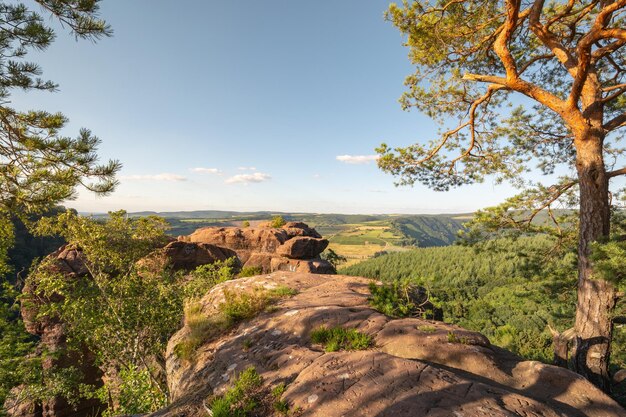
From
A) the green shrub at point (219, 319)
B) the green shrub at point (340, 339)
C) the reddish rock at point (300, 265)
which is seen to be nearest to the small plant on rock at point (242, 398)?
the green shrub at point (340, 339)

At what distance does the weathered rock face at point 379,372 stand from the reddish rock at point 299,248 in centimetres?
2284

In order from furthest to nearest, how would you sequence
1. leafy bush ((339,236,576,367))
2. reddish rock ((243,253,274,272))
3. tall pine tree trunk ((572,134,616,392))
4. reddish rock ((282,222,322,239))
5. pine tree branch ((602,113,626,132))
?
reddish rock ((282,222,322,239)) < reddish rock ((243,253,274,272)) < leafy bush ((339,236,576,367)) < pine tree branch ((602,113,626,132)) < tall pine tree trunk ((572,134,616,392))

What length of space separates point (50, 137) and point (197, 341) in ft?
19.5

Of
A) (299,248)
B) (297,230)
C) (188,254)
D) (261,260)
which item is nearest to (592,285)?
(299,248)

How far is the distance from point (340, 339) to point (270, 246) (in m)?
27.5

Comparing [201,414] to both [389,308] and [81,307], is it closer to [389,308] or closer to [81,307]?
[389,308]

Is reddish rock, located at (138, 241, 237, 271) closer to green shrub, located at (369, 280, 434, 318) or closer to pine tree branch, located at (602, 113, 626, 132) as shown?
green shrub, located at (369, 280, 434, 318)

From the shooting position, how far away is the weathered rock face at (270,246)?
2969 centimetres

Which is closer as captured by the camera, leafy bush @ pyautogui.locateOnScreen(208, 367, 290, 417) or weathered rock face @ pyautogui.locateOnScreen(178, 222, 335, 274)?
leafy bush @ pyautogui.locateOnScreen(208, 367, 290, 417)

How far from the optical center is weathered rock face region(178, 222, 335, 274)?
29688 mm

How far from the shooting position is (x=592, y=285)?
281 inches

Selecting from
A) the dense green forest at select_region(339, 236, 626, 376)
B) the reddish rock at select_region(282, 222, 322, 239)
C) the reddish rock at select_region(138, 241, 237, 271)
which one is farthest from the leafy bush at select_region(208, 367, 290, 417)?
the reddish rock at select_region(282, 222, 322, 239)

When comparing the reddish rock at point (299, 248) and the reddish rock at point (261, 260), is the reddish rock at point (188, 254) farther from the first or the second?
the reddish rock at point (299, 248)

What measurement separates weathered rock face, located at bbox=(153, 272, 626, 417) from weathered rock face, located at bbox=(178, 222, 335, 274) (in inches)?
871
